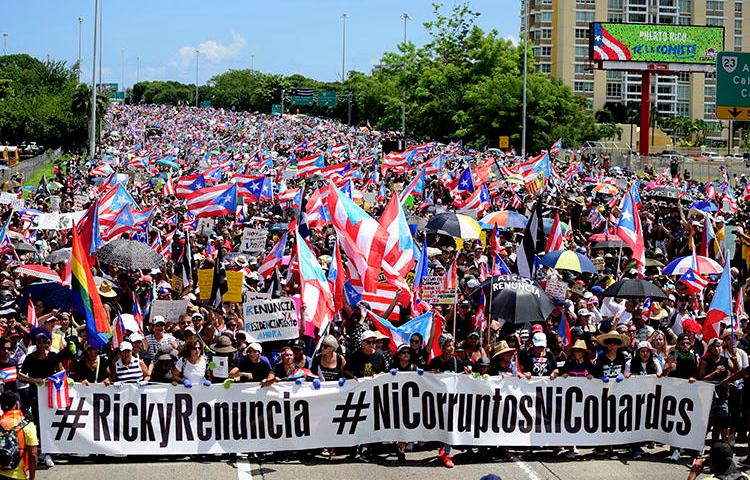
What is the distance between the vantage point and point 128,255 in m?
17.0

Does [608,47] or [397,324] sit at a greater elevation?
[608,47]

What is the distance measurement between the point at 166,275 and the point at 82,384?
304 inches

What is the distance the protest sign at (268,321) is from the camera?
11.8 metres

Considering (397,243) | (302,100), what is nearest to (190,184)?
(397,243)

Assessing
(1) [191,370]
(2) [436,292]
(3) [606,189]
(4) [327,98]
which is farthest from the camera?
(4) [327,98]

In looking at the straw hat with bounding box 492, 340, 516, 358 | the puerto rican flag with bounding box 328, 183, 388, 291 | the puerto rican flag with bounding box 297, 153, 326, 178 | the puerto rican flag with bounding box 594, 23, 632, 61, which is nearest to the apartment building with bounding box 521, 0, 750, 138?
the puerto rican flag with bounding box 594, 23, 632, 61

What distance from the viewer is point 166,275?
61.2ft

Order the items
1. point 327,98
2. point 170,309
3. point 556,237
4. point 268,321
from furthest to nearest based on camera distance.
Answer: point 327,98
point 556,237
point 170,309
point 268,321

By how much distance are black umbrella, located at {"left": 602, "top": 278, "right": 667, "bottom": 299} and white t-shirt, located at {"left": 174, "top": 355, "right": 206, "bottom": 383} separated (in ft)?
20.1

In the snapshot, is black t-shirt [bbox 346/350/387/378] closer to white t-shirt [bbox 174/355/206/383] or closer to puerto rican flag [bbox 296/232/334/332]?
puerto rican flag [bbox 296/232/334/332]

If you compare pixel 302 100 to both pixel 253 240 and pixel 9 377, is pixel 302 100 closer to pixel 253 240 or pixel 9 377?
pixel 253 240

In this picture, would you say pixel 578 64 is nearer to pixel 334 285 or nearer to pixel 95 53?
pixel 95 53

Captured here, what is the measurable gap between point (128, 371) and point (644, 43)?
191ft

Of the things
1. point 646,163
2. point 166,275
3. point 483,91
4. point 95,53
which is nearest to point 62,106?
point 95,53
